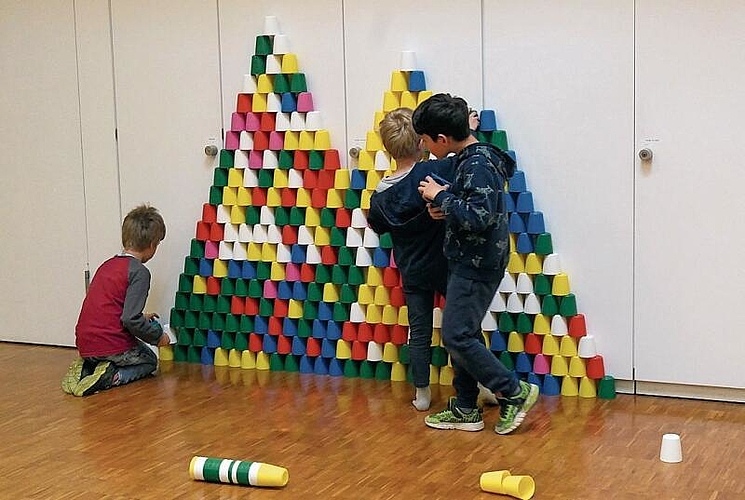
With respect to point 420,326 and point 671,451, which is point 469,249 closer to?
point 420,326

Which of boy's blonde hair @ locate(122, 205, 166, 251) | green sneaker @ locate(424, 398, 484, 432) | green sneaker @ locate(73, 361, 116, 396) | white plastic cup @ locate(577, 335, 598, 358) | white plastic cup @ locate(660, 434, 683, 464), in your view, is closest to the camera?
white plastic cup @ locate(660, 434, 683, 464)

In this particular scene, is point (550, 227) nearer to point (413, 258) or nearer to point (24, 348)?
point (413, 258)

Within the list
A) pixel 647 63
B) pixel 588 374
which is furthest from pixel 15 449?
pixel 647 63

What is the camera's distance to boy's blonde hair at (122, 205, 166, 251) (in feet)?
15.3

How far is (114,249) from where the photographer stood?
521 centimetres

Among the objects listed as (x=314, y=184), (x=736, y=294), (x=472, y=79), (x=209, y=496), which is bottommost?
(x=209, y=496)

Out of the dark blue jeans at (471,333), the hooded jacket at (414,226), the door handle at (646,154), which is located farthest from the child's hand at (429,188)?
the door handle at (646,154)

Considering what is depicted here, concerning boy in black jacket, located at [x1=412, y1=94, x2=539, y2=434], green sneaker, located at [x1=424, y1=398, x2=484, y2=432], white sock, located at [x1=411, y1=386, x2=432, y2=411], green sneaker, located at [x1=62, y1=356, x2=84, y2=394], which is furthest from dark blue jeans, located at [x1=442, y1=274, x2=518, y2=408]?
green sneaker, located at [x1=62, y1=356, x2=84, y2=394]

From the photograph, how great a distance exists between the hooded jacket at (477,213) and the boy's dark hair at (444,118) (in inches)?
2.9

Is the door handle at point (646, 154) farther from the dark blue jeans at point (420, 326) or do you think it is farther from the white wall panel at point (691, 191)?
the dark blue jeans at point (420, 326)

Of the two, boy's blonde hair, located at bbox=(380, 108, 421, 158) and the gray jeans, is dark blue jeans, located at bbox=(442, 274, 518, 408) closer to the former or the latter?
boy's blonde hair, located at bbox=(380, 108, 421, 158)

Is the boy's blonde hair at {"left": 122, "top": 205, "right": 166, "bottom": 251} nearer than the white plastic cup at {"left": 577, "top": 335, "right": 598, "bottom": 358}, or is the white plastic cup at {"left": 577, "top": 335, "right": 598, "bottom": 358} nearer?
the white plastic cup at {"left": 577, "top": 335, "right": 598, "bottom": 358}

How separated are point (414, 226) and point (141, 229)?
1.39 m

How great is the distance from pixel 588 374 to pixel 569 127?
96 centimetres
